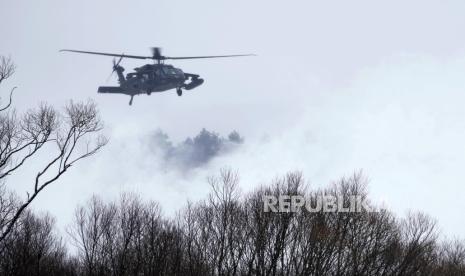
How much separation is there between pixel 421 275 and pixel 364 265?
5.03 m

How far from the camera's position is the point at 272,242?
116 feet

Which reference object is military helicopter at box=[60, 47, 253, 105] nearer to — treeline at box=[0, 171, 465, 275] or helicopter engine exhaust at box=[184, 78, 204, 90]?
helicopter engine exhaust at box=[184, 78, 204, 90]

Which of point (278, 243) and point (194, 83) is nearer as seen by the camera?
point (278, 243)

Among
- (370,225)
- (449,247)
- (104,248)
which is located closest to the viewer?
(370,225)

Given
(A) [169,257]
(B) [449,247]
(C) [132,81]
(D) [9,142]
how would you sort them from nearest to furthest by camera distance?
1. (D) [9,142]
2. (A) [169,257]
3. (C) [132,81]
4. (B) [449,247]

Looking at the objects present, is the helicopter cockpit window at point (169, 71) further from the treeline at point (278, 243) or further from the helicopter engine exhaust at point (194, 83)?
the treeline at point (278, 243)

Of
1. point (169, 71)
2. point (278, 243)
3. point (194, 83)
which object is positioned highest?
point (169, 71)

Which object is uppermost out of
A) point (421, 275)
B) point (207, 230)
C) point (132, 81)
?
point (132, 81)

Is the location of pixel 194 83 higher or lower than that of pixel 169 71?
lower

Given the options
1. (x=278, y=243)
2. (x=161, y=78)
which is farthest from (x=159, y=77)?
(x=278, y=243)

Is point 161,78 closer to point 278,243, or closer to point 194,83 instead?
point 194,83

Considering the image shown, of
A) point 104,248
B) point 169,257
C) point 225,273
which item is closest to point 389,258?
point 225,273

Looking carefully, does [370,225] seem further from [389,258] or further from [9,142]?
[9,142]

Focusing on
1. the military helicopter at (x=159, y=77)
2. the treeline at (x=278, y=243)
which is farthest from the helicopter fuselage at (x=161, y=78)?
the treeline at (x=278, y=243)
